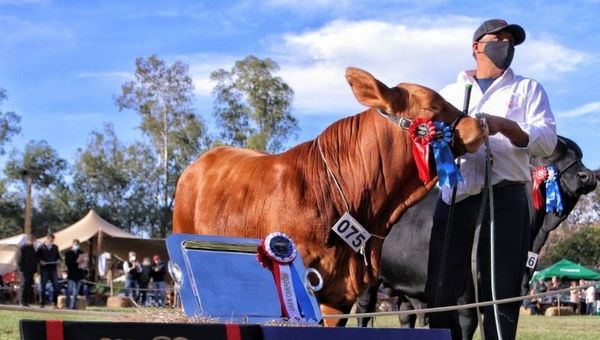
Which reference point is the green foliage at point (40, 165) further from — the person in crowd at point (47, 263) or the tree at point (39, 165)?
the person in crowd at point (47, 263)

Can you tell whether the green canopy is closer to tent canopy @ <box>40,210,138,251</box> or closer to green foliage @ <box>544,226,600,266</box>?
green foliage @ <box>544,226,600,266</box>

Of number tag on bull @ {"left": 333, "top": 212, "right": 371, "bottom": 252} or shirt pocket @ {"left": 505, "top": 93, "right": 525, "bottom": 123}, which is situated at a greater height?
shirt pocket @ {"left": 505, "top": 93, "right": 525, "bottom": 123}

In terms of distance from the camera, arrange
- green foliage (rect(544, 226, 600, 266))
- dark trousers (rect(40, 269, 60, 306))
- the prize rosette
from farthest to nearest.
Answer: green foliage (rect(544, 226, 600, 266)) → dark trousers (rect(40, 269, 60, 306)) → the prize rosette

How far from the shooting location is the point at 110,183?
197ft

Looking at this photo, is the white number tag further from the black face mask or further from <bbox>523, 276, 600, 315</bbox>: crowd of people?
<bbox>523, 276, 600, 315</bbox>: crowd of people

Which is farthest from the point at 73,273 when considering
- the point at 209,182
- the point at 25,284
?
the point at 209,182

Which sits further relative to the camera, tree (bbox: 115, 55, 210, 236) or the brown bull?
tree (bbox: 115, 55, 210, 236)

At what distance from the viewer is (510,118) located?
4.00 m

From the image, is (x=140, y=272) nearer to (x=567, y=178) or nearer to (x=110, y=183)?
(x=567, y=178)

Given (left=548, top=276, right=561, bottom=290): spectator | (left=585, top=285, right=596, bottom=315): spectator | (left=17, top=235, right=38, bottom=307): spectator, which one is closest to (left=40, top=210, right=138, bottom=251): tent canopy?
(left=17, top=235, right=38, bottom=307): spectator

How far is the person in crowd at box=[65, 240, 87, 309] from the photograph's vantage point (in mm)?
20094

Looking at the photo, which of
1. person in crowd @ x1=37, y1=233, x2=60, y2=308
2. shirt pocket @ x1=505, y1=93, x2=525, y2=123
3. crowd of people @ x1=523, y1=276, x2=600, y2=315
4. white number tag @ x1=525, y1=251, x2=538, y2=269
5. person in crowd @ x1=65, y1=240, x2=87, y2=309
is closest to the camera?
shirt pocket @ x1=505, y1=93, x2=525, y2=123

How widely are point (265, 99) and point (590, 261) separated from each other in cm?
2287

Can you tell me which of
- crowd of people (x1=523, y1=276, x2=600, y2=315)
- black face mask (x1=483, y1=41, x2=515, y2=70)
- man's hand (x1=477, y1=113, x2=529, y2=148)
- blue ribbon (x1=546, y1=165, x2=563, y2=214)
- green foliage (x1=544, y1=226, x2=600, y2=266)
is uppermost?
black face mask (x1=483, y1=41, x2=515, y2=70)
